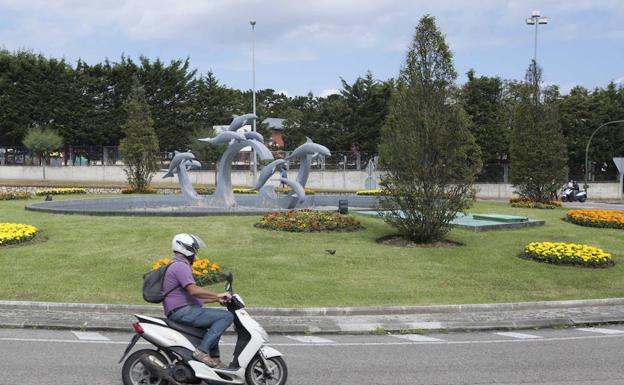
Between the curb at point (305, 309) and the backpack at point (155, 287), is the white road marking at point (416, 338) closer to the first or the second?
the curb at point (305, 309)

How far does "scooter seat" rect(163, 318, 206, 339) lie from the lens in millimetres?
6554

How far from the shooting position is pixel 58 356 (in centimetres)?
818

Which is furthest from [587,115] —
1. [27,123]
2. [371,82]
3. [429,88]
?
[27,123]

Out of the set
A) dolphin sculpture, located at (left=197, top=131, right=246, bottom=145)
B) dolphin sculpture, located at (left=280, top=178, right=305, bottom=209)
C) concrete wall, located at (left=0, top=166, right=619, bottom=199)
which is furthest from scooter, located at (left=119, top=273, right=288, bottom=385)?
concrete wall, located at (left=0, top=166, right=619, bottom=199)

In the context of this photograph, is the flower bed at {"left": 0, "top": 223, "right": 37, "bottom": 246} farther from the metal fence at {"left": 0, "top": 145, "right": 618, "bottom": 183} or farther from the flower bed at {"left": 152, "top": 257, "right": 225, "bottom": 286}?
the metal fence at {"left": 0, "top": 145, "right": 618, "bottom": 183}

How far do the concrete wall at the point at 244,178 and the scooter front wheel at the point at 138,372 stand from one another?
146 feet

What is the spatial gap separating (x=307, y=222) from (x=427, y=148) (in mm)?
4360

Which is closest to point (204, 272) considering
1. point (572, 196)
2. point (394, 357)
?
point (394, 357)

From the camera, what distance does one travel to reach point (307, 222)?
1877 cm

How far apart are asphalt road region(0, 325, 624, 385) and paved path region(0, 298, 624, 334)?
31 centimetres

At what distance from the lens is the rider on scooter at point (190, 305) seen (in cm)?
654

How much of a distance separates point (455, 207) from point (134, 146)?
27422mm

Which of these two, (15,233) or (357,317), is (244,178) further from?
(357,317)

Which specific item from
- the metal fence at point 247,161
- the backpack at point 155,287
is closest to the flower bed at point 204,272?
the backpack at point 155,287
